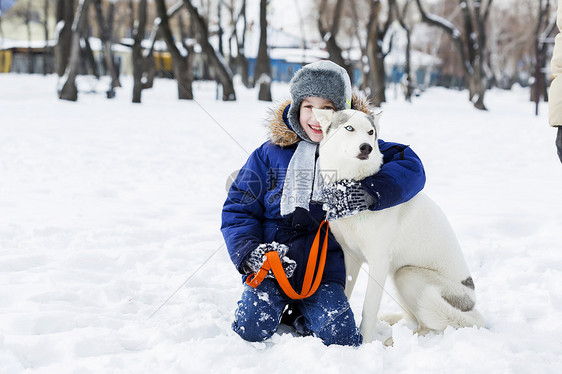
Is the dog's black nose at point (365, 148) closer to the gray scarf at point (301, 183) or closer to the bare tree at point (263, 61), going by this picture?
the gray scarf at point (301, 183)

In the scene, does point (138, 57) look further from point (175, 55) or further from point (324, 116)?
point (324, 116)

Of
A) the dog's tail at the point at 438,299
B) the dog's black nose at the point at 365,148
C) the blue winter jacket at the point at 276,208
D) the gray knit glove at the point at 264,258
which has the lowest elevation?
the dog's tail at the point at 438,299

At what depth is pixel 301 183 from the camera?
2896 millimetres

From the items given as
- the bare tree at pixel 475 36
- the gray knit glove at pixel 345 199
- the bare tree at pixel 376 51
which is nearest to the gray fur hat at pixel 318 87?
the gray knit glove at pixel 345 199

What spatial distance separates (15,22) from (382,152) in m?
57.9

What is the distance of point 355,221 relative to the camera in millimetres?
2695

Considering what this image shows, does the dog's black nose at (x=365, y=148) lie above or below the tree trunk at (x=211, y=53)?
below

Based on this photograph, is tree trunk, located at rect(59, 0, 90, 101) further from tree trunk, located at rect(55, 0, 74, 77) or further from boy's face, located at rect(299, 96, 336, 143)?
boy's face, located at rect(299, 96, 336, 143)

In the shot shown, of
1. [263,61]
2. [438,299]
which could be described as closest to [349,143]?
[438,299]

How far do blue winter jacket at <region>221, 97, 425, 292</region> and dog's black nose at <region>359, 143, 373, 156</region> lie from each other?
23cm

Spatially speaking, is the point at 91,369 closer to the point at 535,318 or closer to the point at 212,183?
the point at 535,318

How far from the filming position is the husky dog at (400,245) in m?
2.69

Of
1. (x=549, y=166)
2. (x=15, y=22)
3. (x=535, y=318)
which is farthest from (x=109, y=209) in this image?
(x=15, y=22)

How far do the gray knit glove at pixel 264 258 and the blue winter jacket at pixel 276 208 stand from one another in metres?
0.03
